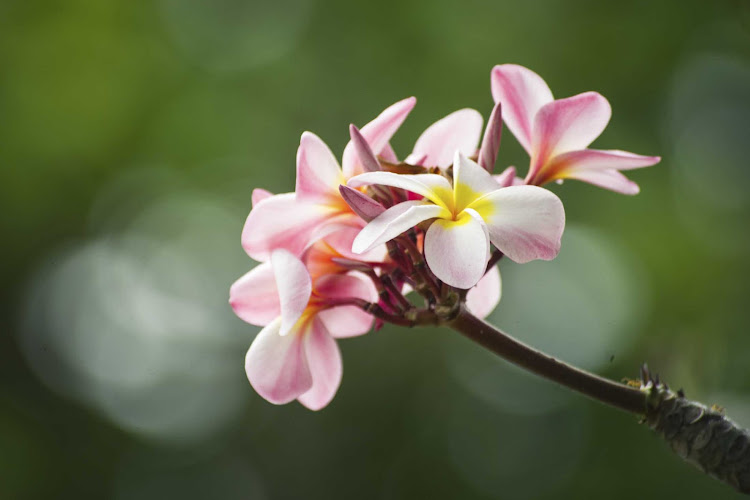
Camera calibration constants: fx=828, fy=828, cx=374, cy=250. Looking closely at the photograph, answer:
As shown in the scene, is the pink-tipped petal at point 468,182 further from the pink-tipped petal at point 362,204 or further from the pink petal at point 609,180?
the pink petal at point 609,180

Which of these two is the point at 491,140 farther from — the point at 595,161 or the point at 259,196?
the point at 259,196

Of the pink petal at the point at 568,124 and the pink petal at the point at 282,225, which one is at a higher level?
the pink petal at the point at 568,124

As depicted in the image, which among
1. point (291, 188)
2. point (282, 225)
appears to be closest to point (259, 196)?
point (282, 225)

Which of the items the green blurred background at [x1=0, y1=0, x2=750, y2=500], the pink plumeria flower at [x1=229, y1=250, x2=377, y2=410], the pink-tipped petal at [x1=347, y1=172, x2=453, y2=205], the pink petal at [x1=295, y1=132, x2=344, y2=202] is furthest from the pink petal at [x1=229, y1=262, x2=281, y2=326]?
the green blurred background at [x1=0, y1=0, x2=750, y2=500]

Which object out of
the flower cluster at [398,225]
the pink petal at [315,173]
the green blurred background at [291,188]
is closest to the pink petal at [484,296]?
the flower cluster at [398,225]

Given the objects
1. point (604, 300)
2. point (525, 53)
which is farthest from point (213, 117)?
point (604, 300)

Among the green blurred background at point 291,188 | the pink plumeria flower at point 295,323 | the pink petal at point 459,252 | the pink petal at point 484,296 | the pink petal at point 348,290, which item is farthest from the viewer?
the green blurred background at point 291,188
